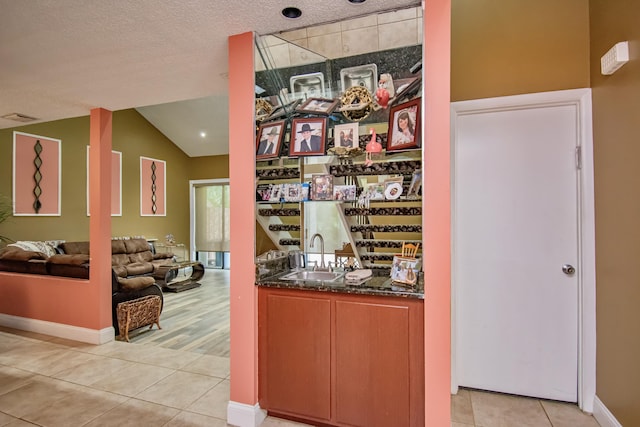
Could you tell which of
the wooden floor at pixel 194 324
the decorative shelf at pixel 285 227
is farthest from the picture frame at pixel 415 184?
the wooden floor at pixel 194 324

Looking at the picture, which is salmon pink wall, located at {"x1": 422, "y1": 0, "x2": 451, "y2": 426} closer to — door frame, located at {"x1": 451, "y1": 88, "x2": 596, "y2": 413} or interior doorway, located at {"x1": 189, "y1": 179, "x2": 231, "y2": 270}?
door frame, located at {"x1": 451, "y1": 88, "x2": 596, "y2": 413}

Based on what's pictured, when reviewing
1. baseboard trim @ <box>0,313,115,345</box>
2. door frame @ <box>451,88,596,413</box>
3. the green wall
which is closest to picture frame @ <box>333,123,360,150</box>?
door frame @ <box>451,88,596,413</box>

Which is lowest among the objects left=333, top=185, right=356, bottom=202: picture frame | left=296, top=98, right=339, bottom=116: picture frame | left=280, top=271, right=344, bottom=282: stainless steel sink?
left=280, top=271, right=344, bottom=282: stainless steel sink

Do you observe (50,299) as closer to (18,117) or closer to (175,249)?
(18,117)

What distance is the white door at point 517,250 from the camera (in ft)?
7.86

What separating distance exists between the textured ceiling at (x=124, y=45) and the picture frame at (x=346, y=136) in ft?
2.20

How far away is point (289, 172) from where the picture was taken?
243 centimetres

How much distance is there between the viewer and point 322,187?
2334mm

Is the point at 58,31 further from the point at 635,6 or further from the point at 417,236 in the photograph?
the point at 635,6

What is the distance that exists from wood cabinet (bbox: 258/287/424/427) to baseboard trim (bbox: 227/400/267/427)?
0.07 meters

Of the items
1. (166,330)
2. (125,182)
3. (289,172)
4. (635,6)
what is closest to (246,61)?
(289,172)

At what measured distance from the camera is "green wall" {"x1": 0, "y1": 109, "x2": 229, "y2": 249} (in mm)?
5855

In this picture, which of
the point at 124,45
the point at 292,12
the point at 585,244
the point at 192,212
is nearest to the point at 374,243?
the point at 585,244

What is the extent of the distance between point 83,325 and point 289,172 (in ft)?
10.5
